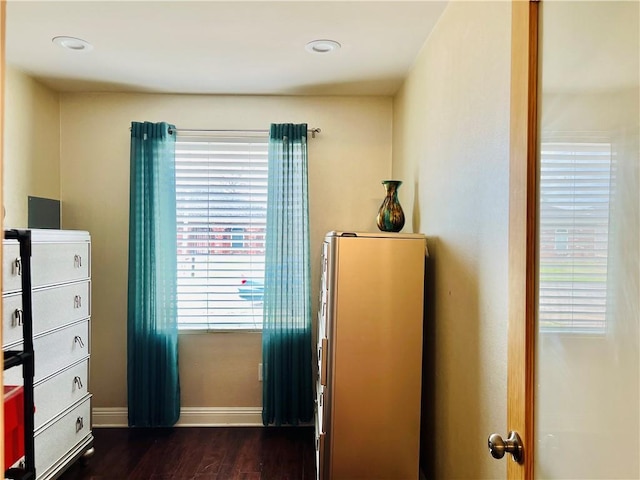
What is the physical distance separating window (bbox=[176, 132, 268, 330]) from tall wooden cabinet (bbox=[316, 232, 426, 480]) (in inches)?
50.2

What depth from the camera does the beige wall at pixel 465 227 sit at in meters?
1.33

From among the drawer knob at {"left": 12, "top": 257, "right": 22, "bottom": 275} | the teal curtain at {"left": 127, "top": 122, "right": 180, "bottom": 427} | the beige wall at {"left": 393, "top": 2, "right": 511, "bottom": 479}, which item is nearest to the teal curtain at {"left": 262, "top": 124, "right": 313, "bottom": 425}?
the teal curtain at {"left": 127, "top": 122, "right": 180, "bottom": 427}

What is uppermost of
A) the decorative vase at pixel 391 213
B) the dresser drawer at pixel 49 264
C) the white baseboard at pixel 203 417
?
the decorative vase at pixel 391 213

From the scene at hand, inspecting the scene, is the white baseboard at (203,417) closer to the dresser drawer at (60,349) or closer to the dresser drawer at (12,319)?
the dresser drawer at (60,349)

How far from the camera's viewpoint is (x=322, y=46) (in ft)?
7.23

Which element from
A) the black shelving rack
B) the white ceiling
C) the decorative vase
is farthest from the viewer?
the decorative vase

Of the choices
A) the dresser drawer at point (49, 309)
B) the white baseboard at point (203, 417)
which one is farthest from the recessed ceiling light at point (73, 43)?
the white baseboard at point (203, 417)

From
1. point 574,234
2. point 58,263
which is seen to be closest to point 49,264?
point 58,263

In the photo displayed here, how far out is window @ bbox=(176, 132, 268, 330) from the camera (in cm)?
302

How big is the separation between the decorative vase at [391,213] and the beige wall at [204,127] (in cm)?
82

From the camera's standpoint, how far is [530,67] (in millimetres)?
875

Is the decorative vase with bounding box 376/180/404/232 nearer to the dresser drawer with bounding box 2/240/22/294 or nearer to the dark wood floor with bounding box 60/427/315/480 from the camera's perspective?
the dark wood floor with bounding box 60/427/315/480

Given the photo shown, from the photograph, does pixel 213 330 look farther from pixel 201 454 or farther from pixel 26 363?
pixel 26 363

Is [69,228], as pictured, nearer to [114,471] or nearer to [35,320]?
[35,320]
